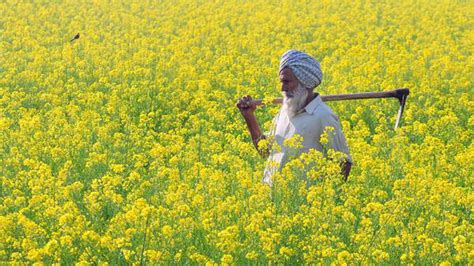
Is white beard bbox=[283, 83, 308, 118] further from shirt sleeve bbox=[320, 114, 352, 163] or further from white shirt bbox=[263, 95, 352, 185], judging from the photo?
shirt sleeve bbox=[320, 114, 352, 163]

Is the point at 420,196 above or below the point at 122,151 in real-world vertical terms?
above

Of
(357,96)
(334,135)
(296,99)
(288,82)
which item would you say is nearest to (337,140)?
(334,135)

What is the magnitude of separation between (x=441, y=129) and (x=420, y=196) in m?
2.89

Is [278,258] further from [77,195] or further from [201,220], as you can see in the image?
[77,195]

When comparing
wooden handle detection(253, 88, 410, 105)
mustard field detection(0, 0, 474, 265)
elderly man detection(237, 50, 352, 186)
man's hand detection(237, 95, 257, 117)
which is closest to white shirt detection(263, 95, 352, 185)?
elderly man detection(237, 50, 352, 186)

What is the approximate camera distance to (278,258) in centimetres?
462

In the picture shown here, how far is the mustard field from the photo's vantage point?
4.80m

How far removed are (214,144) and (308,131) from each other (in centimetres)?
168

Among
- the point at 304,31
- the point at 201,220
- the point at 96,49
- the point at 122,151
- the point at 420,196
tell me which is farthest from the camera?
the point at 304,31

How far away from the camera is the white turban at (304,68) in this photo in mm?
5371

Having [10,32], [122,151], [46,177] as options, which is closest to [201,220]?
[46,177]

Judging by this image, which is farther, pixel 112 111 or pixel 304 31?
pixel 304 31

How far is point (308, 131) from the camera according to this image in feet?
18.1

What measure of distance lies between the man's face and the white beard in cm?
2
